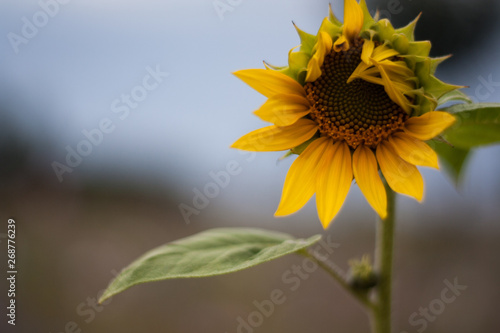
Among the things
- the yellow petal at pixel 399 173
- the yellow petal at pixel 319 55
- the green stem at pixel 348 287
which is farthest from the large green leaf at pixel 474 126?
the green stem at pixel 348 287

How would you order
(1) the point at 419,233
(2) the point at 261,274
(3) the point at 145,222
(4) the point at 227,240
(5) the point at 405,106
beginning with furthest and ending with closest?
(3) the point at 145,222, (1) the point at 419,233, (2) the point at 261,274, (4) the point at 227,240, (5) the point at 405,106

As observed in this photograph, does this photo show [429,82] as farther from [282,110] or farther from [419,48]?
[282,110]

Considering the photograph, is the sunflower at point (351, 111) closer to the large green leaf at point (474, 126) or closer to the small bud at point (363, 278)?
the large green leaf at point (474, 126)

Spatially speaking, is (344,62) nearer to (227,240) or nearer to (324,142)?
(324,142)

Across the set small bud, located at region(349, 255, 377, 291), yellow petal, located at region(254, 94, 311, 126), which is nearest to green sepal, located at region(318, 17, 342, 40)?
yellow petal, located at region(254, 94, 311, 126)

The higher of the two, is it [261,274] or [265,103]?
[265,103]

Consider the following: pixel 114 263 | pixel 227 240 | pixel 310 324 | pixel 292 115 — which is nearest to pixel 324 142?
pixel 292 115

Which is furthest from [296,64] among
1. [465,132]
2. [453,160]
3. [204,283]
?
[204,283]

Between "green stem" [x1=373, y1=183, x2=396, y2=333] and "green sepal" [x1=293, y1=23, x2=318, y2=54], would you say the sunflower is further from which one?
"green stem" [x1=373, y1=183, x2=396, y2=333]
